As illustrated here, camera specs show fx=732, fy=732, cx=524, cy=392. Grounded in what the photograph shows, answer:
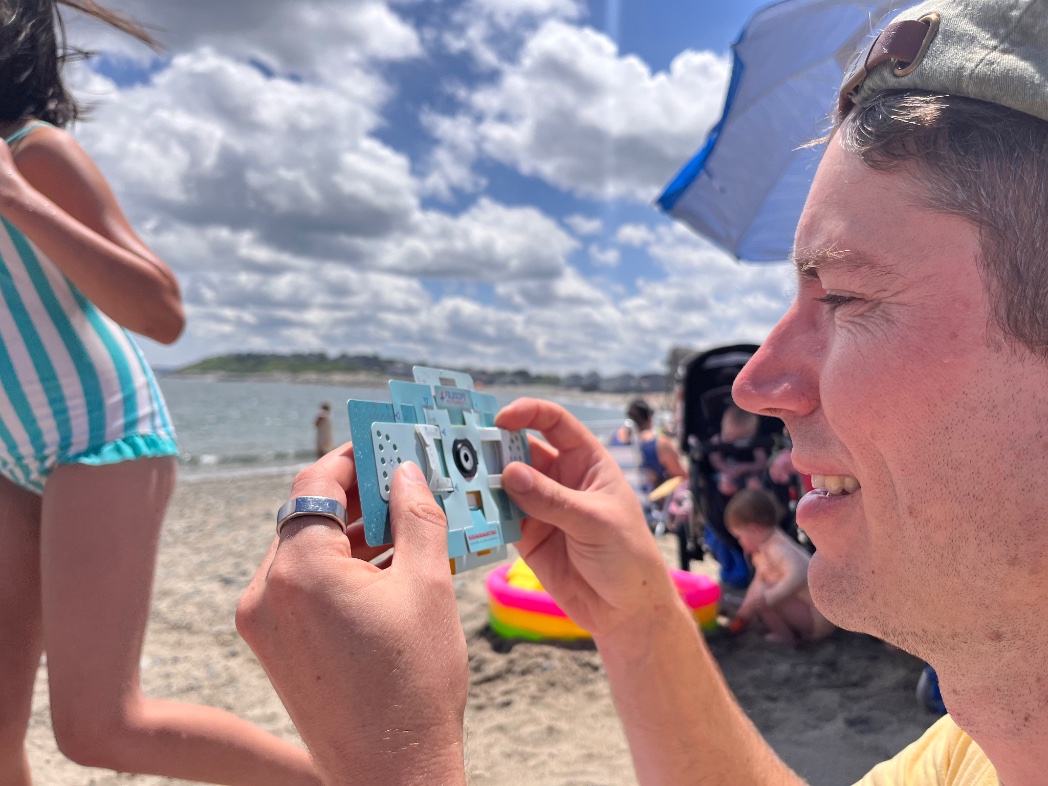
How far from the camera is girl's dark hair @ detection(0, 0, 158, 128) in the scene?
6.81 feet

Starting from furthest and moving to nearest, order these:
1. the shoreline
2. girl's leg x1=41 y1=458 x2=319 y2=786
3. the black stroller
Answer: the shoreline → the black stroller → girl's leg x1=41 y1=458 x2=319 y2=786

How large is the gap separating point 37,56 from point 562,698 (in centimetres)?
342

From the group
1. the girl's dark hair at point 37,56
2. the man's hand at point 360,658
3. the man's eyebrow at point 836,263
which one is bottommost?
the man's hand at point 360,658

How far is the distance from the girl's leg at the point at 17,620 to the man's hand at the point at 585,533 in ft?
4.65

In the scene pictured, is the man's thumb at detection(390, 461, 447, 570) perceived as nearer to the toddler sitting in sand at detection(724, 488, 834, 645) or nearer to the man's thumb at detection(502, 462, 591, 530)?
the man's thumb at detection(502, 462, 591, 530)

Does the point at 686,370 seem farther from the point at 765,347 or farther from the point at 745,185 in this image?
the point at 765,347

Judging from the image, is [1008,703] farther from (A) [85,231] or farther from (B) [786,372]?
(A) [85,231]

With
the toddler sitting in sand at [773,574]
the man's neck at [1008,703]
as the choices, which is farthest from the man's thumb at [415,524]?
the toddler sitting in sand at [773,574]

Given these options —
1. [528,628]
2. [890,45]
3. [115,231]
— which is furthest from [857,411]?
[528,628]

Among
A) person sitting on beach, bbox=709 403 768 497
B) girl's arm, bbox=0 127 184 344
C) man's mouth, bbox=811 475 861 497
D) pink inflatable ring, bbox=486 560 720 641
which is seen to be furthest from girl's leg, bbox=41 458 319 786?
person sitting on beach, bbox=709 403 768 497

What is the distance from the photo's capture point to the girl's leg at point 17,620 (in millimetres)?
1964

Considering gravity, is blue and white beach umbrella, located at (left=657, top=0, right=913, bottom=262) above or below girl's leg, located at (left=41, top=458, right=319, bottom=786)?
above

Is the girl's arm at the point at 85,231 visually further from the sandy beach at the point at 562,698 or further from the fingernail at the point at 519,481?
the sandy beach at the point at 562,698

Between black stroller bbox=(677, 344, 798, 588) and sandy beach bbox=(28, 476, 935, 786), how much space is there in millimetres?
743
